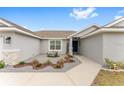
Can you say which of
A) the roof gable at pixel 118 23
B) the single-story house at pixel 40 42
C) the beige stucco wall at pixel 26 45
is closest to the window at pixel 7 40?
the single-story house at pixel 40 42

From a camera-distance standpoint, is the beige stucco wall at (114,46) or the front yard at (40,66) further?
the beige stucco wall at (114,46)

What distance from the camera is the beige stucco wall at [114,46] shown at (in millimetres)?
11903

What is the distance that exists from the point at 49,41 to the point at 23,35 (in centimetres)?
209

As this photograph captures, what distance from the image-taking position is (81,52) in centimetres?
2086

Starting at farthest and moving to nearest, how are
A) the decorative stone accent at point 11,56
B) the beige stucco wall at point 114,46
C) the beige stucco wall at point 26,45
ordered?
the beige stucco wall at point 26,45 → the beige stucco wall at point 114,46 → the decorative stone accent at point 11,56

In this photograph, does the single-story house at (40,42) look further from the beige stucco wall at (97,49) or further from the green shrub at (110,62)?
the green shrub at (110,62)

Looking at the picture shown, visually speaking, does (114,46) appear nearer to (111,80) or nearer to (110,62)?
(110,62)

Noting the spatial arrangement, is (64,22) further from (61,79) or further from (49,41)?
(61,79)

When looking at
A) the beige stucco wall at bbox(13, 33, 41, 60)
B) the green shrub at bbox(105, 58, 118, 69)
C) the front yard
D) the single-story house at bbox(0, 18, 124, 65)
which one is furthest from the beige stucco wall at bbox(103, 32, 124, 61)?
the beige stucco wall at bbox(13, 33, 41, 60)

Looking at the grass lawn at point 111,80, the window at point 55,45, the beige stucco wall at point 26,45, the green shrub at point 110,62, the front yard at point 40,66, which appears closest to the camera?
the grass lawn at point 111,80

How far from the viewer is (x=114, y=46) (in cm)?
1209

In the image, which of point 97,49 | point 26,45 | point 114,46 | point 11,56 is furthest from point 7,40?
point 114,46

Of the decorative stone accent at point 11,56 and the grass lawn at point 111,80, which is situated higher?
the decorative stone accent at point 11,56

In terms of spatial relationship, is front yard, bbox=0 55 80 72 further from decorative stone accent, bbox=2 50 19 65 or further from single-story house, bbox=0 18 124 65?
single-story house, bbox=0 18 124 65
